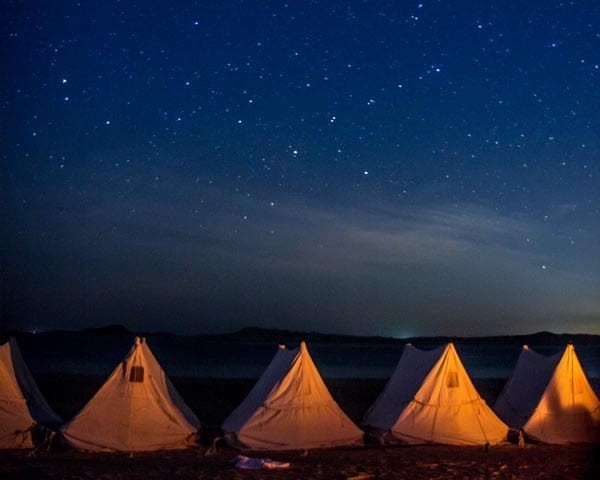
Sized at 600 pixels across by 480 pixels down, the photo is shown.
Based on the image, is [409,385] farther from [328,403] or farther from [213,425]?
[213,425]

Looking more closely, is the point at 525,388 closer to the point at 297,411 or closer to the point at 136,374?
the point at 297,411

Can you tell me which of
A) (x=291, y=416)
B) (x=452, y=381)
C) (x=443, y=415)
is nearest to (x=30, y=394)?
(x=291, y=416)

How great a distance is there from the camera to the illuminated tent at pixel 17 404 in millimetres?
16422

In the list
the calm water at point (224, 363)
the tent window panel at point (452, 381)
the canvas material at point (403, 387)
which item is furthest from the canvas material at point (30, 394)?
the calm water at point (224, 363)

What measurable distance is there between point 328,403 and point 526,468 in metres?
5.30

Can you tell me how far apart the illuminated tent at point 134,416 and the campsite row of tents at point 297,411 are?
0.08 ft

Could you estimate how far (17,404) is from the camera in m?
17.0

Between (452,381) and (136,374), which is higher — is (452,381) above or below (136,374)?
below

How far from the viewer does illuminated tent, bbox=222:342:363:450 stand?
17.2m

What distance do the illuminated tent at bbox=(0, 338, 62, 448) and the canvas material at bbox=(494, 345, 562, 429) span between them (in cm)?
1240

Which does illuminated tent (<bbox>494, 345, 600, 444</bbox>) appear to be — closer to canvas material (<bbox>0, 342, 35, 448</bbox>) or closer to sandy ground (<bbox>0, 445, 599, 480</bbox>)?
sandy ground (<bbox>0, 445, 599, 480</bbox>)

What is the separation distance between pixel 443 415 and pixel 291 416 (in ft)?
12.6

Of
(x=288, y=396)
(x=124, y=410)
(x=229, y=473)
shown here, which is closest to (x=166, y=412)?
(x=124, y=410)

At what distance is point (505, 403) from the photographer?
853 inches
